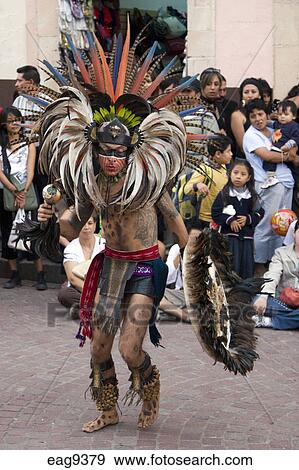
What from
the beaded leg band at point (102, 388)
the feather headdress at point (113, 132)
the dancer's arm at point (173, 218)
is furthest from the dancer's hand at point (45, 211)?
the beaded leg band at point (102, 388)

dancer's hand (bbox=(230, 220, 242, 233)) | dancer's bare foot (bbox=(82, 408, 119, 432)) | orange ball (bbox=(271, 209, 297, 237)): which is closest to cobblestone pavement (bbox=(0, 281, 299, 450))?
dancer's bare foot (bbox=(82, 408, 119, 432))

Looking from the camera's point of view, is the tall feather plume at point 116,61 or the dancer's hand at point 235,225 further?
the dancer's hand at point 235,225

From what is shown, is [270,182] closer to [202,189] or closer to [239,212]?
[239,212]

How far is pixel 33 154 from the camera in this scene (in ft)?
31.2

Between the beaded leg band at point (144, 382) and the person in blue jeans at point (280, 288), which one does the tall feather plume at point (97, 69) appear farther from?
the person in blue jeans at point (280, 288)

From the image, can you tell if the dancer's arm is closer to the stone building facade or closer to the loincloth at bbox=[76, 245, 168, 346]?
the loincloth at bbox=[76, 245, 168, 346]

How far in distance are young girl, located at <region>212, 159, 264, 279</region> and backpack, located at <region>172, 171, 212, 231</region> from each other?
21 centimetres

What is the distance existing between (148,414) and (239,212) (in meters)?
3.20

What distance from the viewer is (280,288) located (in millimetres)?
8445

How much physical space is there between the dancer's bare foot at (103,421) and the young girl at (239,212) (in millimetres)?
3074

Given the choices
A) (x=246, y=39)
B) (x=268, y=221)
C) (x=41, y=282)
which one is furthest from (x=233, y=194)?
(x=246, y=39)

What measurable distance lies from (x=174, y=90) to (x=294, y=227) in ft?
10.8

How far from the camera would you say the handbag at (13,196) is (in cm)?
946
